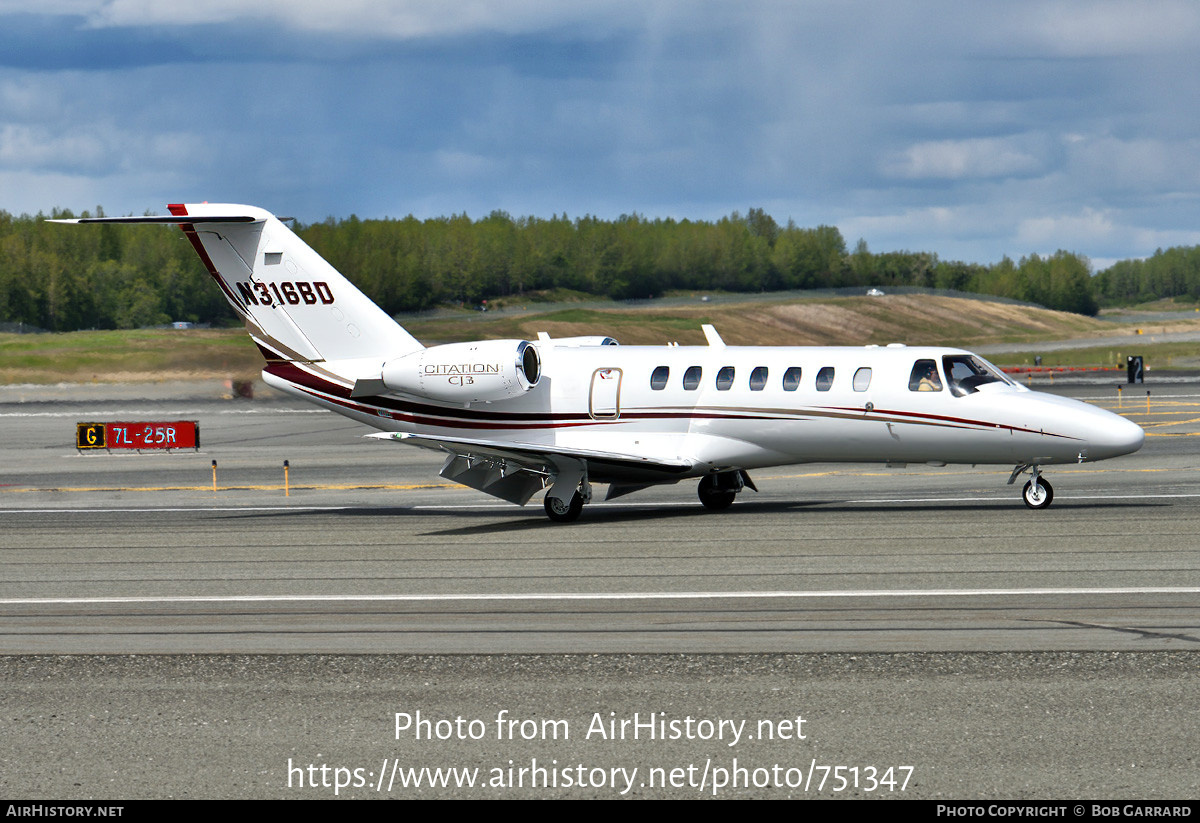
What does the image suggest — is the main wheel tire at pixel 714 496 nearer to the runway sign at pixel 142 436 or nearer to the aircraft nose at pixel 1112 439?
the aircraft nose at pixel 1112 439

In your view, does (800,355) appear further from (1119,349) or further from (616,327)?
(1119,349)

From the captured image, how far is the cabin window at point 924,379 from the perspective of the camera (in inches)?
896

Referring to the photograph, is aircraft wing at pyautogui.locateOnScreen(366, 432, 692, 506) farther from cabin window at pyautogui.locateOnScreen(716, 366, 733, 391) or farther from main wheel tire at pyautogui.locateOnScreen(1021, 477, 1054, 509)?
main wheel tire at pyautogui.locateOnScreen(1021, 477, 1054, 509)

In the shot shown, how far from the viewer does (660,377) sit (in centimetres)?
2430

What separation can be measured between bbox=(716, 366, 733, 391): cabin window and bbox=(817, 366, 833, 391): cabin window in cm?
166

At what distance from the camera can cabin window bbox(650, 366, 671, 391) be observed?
24.2 meters

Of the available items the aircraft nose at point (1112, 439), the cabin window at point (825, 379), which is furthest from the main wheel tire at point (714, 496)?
the aircraft nose at point (1112, 439)

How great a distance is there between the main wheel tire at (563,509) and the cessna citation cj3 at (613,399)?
0.14ft

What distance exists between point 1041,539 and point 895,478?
11.5 metres

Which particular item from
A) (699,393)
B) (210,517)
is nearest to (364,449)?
(210,517)

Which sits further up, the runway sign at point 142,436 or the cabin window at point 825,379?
the cabin window at point 825,379

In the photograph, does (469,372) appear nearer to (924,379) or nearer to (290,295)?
(290,295)

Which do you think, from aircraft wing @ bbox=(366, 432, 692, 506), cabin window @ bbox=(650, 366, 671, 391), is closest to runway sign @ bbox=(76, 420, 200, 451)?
aircraft wing @ bbox=(366, 432, 692, 506)

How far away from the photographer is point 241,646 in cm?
1280
